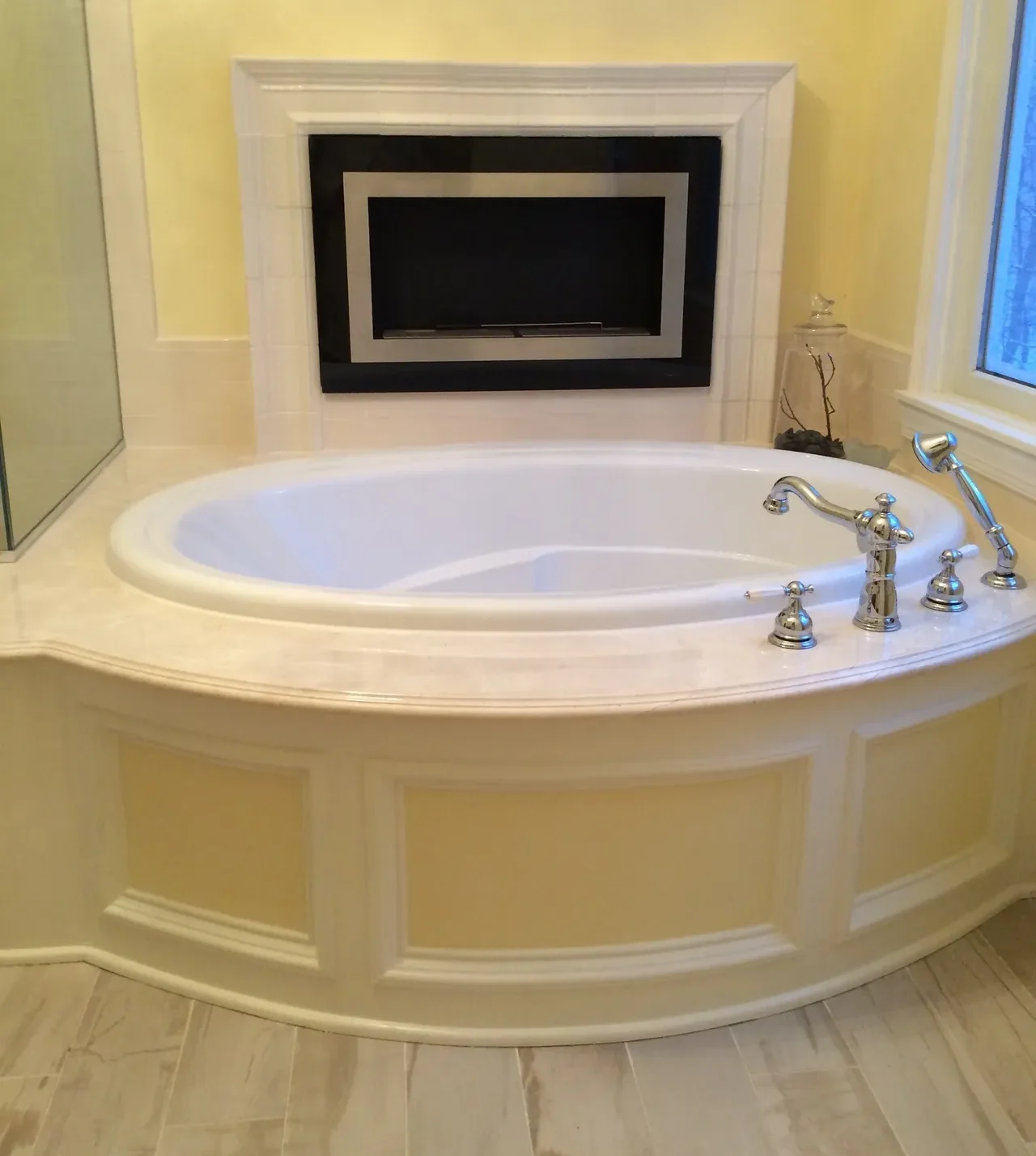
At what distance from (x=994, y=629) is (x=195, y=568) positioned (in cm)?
125

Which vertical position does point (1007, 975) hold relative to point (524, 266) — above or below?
below

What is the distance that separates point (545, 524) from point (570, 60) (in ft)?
3.77

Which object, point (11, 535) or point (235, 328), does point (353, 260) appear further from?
point (11, 535)

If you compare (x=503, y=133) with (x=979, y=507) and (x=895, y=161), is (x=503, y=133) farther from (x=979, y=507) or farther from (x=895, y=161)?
(x=979, y=507)

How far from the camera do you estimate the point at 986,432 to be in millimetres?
2260

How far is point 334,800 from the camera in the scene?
61.7 inches

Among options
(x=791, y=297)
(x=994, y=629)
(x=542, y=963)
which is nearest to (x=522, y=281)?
(x=791, y=297)

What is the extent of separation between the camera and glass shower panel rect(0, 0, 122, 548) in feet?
7.59

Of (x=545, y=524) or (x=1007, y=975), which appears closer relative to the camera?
(x=1007, y=975)

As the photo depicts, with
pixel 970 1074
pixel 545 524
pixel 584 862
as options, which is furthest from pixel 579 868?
pixel 545 524

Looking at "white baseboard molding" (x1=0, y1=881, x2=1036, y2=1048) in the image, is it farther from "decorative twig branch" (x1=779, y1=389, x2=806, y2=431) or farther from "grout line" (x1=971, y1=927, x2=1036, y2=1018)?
"decorative twig branch" (x1=779, y1=389, x2=806, y2=431)

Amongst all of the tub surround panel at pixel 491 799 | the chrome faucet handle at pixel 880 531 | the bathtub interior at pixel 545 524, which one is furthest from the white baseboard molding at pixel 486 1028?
the bathtub interior at pixel 545 524

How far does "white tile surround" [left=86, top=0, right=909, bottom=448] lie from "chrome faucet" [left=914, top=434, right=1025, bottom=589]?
91 centimetres

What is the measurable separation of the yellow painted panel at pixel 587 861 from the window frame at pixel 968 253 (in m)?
1.00
